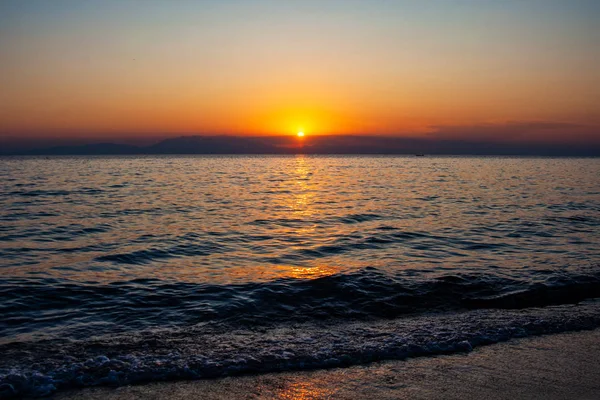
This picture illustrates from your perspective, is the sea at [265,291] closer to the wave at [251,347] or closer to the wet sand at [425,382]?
the wave at [251,347]

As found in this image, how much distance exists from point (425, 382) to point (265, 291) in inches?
232

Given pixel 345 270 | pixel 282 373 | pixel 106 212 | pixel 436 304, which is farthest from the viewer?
pixel 106 212

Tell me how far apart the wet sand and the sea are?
0.34 meters

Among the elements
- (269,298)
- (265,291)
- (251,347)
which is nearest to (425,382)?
(251,347)

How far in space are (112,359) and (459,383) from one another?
5255 mm

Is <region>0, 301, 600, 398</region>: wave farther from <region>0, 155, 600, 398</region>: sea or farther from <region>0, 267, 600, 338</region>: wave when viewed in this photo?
<region>0, 267, 600, 338</region>: wave

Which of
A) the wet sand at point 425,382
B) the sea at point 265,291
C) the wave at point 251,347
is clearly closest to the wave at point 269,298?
the sea at point 265,291

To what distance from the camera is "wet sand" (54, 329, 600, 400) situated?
5918mm

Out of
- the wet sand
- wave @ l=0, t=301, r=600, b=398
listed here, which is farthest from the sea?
the wet sand

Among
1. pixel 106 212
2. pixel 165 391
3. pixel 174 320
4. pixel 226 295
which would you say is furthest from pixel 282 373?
pixel 106 212

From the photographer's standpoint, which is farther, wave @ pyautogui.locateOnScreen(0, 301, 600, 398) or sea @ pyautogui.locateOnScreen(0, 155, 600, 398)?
sea @ pyautogui.locateOnScreen(0, 155, 600, 398)

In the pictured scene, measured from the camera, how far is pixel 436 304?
1061 centimetres

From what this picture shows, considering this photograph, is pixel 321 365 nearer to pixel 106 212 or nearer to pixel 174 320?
pixel 174 320

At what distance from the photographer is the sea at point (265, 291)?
7379 millimetres
